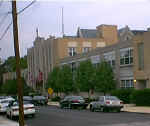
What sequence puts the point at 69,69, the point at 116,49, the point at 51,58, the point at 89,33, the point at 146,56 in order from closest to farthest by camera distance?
the point at 146,56 < the point at 116,49 < the point at 69,69 < the point at 51,58 < the point at 89,33

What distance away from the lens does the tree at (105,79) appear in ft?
150

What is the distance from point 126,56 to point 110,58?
4902mm

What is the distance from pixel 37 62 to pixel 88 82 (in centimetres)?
3870

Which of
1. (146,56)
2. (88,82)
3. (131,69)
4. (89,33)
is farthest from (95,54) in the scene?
(89,33)

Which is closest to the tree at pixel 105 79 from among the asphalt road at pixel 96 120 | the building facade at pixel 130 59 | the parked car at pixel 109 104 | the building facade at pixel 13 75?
the building facade at pixel 130 59

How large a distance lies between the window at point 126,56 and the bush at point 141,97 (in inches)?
324

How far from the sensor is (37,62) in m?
85.8

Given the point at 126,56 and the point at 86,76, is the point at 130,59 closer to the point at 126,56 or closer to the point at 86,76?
the point at 126,56

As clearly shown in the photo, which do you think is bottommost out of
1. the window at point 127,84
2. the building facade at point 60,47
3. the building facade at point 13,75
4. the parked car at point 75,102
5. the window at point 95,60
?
the parked car at point 75,102

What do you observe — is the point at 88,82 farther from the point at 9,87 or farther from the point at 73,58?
the point at 9,87

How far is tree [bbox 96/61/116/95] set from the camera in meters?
45.7

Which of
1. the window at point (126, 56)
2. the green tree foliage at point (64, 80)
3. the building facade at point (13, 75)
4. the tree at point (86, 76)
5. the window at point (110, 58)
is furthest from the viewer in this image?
the building facade at point (13, 75)

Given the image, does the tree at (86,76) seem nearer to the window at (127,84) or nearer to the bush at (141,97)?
the window at (127,84)

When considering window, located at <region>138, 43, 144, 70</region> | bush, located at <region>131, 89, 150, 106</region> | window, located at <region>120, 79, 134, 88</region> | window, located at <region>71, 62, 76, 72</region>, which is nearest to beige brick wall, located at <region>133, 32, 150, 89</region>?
window, located at <region>138, 43, 144, 70</region>
